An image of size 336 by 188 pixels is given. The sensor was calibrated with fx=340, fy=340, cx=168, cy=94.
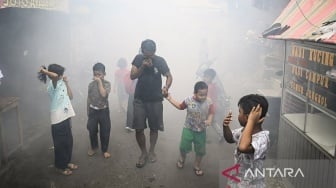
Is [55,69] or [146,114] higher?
[55,69]

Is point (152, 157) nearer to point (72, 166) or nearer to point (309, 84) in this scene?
point (72, 166)

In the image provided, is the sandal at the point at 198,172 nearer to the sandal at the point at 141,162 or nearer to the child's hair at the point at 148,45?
the sandal at the point at 141,162

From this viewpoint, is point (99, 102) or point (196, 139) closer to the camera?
point (196, 139)

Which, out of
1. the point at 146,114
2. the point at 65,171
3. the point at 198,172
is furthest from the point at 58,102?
the point at 198,172

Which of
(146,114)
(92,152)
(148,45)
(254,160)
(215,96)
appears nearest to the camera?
(254,160)

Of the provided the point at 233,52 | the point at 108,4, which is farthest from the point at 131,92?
the point at 108,4

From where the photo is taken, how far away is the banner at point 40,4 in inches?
262

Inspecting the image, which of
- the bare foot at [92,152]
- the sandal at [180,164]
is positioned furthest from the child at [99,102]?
the sandal at [180,164]

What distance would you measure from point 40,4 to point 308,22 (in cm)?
675

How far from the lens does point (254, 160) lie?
3.21m

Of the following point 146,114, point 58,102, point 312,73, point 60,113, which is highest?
point 312,73

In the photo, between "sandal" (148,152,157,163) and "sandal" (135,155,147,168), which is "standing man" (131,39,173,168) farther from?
"sandal" (148,152,157,163)

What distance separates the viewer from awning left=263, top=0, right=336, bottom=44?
4.15 m

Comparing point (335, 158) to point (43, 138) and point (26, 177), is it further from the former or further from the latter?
point (43, 138)
